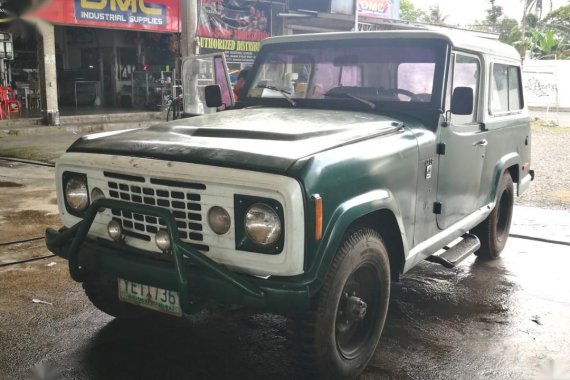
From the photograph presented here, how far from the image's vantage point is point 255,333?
11.1 ft

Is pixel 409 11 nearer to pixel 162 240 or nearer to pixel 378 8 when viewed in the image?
pixel 378 8

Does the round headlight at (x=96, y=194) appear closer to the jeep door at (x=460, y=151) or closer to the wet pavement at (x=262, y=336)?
the wet pavement at (x=262, y=336)

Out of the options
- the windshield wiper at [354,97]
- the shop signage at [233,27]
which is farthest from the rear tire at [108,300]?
the shop signage at [233,27]

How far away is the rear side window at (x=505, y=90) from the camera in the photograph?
4.39 meters

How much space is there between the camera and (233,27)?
1689 centimetres

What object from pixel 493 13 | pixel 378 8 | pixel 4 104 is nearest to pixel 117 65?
pixel 4 104

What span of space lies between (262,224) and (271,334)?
3.95 ft

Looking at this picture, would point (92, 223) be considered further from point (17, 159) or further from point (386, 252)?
point (17, 159)

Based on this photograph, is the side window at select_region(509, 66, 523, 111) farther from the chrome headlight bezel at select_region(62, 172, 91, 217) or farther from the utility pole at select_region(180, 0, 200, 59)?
the utility pole at select_region(180, 0, 200, 59)

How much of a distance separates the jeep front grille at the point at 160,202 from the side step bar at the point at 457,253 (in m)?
1.76

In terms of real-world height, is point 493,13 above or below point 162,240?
above

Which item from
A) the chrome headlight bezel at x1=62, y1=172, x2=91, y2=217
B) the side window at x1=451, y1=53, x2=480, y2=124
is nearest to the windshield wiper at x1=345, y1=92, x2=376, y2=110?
the side window at x1=451, y1=53, x2=480, y2=124

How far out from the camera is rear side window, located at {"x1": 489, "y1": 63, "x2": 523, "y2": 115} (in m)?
4.39

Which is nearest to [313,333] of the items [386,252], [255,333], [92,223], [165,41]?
[386,252]
